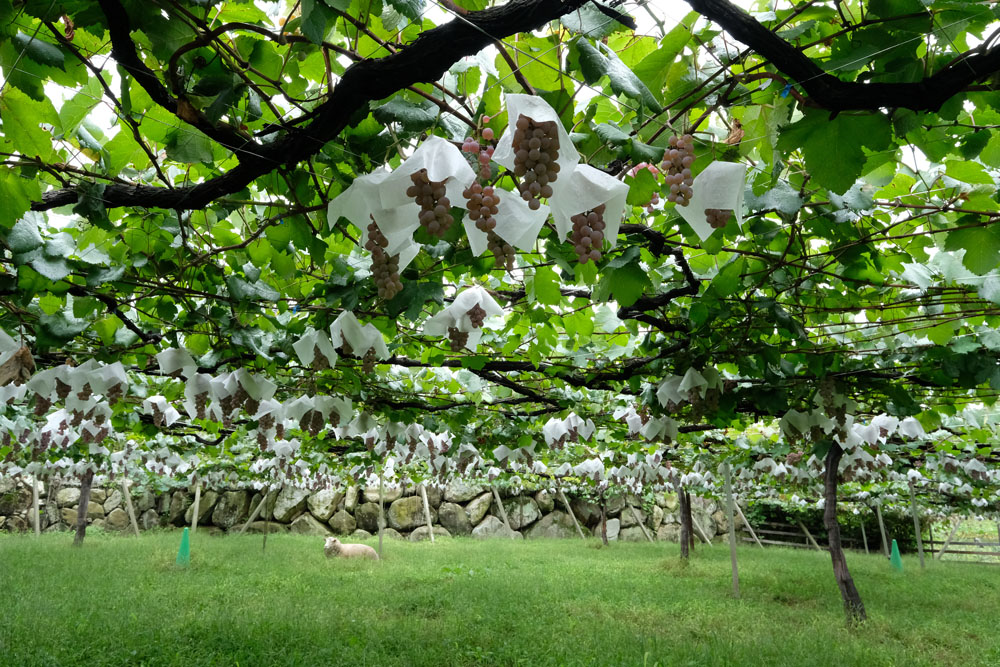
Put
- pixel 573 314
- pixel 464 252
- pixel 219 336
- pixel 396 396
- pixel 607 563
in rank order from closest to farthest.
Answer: pixel 464 252 → pixel 573 314 → pixel 219 336 → pixel 396 396 → pixel 607 563

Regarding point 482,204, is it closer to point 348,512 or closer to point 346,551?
point 346,551

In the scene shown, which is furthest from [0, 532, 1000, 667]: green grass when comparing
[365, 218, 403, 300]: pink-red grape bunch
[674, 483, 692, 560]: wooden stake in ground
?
[365, 218, 403, 300]: pink-red grape bunch

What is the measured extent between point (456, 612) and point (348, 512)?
14078 millimetres

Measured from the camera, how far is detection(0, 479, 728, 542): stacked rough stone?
19375 mm

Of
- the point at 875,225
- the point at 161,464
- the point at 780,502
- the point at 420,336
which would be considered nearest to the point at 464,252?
the point at 875,225

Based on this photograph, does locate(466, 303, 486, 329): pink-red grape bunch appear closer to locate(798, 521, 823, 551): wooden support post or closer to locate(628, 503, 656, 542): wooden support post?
locate(628, 503, 656, 542): wooden support post

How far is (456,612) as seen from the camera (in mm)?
6844

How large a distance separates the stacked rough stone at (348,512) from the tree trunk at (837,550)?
12637 mm

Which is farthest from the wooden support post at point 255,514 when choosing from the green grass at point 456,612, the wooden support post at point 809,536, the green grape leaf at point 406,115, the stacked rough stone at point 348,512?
the green grape leaf at point 406,115

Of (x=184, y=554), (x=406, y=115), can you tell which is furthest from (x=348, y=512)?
(x=406, y=115)

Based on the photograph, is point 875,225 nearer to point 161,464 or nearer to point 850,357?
point 850,357

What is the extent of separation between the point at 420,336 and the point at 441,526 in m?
17.5

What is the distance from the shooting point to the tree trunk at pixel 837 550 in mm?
6750

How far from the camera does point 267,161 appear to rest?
1.40 meters
